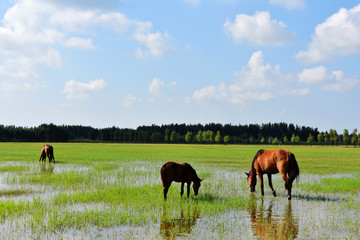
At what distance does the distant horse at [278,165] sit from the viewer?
1392cm

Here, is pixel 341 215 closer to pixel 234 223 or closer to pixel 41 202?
pixel 234 223

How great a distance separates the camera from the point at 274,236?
8.55m

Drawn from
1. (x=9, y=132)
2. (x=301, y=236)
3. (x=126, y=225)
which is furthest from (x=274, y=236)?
(x=9, y=132)

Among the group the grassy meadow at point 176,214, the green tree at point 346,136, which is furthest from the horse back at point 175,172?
the green tree at point 346,136

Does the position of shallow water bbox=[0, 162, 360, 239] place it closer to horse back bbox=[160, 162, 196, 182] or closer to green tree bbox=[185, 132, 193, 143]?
horse back bbox=[160, 162, 196, 182]

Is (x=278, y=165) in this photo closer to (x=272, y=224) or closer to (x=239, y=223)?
(x=272, y=224)

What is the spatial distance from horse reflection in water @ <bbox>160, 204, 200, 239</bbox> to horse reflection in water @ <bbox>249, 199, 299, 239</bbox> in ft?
6.36

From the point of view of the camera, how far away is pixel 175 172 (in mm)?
13195

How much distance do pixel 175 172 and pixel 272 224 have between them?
477 centimetres

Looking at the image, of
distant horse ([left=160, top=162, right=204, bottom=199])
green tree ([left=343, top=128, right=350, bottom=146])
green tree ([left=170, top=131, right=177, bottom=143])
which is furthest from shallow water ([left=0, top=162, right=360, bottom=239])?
green tree ([left=170, top=131, right=177, bottom=143])

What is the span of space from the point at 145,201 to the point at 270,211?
5112mm

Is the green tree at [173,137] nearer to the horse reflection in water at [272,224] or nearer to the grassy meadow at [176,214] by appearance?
the grassy meadow at [176,214]

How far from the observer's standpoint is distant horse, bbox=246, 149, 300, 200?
13.9 metres

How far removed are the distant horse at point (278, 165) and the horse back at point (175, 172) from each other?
158 inches
